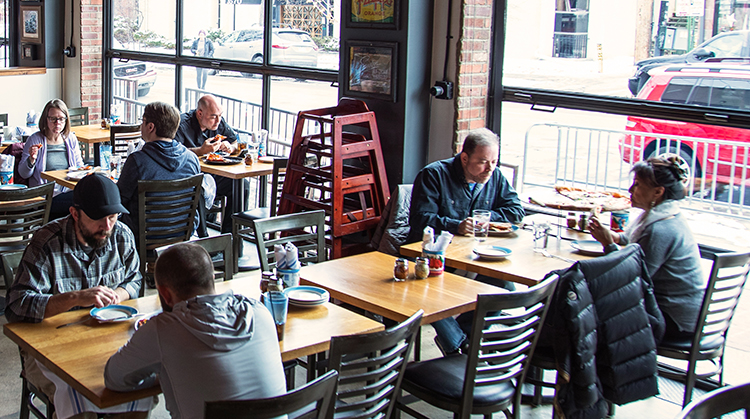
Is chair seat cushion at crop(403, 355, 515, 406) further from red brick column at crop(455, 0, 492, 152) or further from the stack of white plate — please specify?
red brick column at crop(455, 0, 492, 152)

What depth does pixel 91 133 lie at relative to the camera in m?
7.33

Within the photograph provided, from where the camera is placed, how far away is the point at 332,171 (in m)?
5.00

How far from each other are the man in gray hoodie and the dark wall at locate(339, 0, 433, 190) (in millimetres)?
3221

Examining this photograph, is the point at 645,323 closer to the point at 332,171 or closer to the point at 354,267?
the point at 354,267

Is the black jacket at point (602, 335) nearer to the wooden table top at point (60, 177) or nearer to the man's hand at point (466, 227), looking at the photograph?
the man's hand at point (466, 227)

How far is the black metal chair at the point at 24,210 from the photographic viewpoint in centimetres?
448

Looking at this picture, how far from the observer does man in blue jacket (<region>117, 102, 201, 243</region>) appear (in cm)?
475

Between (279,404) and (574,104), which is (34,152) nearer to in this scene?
(574,104)

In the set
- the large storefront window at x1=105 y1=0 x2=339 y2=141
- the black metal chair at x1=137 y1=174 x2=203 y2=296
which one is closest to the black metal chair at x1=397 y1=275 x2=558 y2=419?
the black metal chair at x1=137 y1=174 x2=203 y2=296

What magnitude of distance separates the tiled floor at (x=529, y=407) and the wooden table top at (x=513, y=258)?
2.36ft

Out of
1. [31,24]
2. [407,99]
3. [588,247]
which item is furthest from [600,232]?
[31,24]

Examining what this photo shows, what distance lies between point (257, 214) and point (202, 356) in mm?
3649

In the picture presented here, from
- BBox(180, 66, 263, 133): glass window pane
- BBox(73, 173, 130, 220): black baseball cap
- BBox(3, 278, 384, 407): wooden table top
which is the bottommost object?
BBox(3, 278, 384, 407): wooden table top

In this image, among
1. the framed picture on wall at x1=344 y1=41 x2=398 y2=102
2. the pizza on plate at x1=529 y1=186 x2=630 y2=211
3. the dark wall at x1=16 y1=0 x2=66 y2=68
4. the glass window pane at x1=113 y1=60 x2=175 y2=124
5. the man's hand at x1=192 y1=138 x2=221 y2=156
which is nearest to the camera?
the pizza on plate at x1=529 y1=186 x2=630 y2=211
